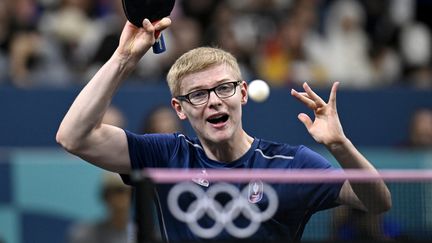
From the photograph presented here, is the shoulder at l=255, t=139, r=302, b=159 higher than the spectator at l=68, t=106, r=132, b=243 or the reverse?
higher

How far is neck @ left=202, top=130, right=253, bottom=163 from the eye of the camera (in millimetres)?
5844

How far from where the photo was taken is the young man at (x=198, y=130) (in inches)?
214

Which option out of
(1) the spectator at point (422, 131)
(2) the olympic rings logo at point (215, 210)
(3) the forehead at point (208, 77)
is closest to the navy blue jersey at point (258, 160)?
(3) the forehead at point (208, 77)

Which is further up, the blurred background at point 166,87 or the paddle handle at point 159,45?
the paddle handle at point 159,45

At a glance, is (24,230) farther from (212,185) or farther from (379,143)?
(212,185)

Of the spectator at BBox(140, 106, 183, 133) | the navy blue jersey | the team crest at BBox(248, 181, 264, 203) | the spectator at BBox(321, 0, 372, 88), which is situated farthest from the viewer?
the spectator at BBox(321, 0, 372, 88)

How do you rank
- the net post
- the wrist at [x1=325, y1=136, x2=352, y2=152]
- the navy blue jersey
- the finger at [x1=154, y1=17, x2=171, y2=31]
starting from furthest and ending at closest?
the finger at [x1=154, y1=17, x2=171, y2=31] < the wrist at [x1=325, y1=136, x2=352, y2=152] < the navy blue jersey < the net post

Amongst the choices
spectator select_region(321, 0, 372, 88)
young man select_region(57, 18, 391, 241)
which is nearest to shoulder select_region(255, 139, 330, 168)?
young man select_region(57, 18, 391, 241)

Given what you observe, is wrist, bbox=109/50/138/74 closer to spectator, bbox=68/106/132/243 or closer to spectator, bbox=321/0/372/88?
spectator, bbox=68/106/132/243

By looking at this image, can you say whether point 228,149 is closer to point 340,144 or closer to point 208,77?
point 208,77

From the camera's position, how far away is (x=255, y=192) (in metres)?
4.83

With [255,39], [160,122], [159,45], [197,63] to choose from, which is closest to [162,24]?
[159,45]

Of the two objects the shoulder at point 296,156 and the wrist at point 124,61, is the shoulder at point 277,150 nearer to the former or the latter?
the shoulder at point 296,156

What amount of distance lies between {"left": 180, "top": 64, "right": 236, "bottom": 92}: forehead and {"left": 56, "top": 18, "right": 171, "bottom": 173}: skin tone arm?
1.02 ft
